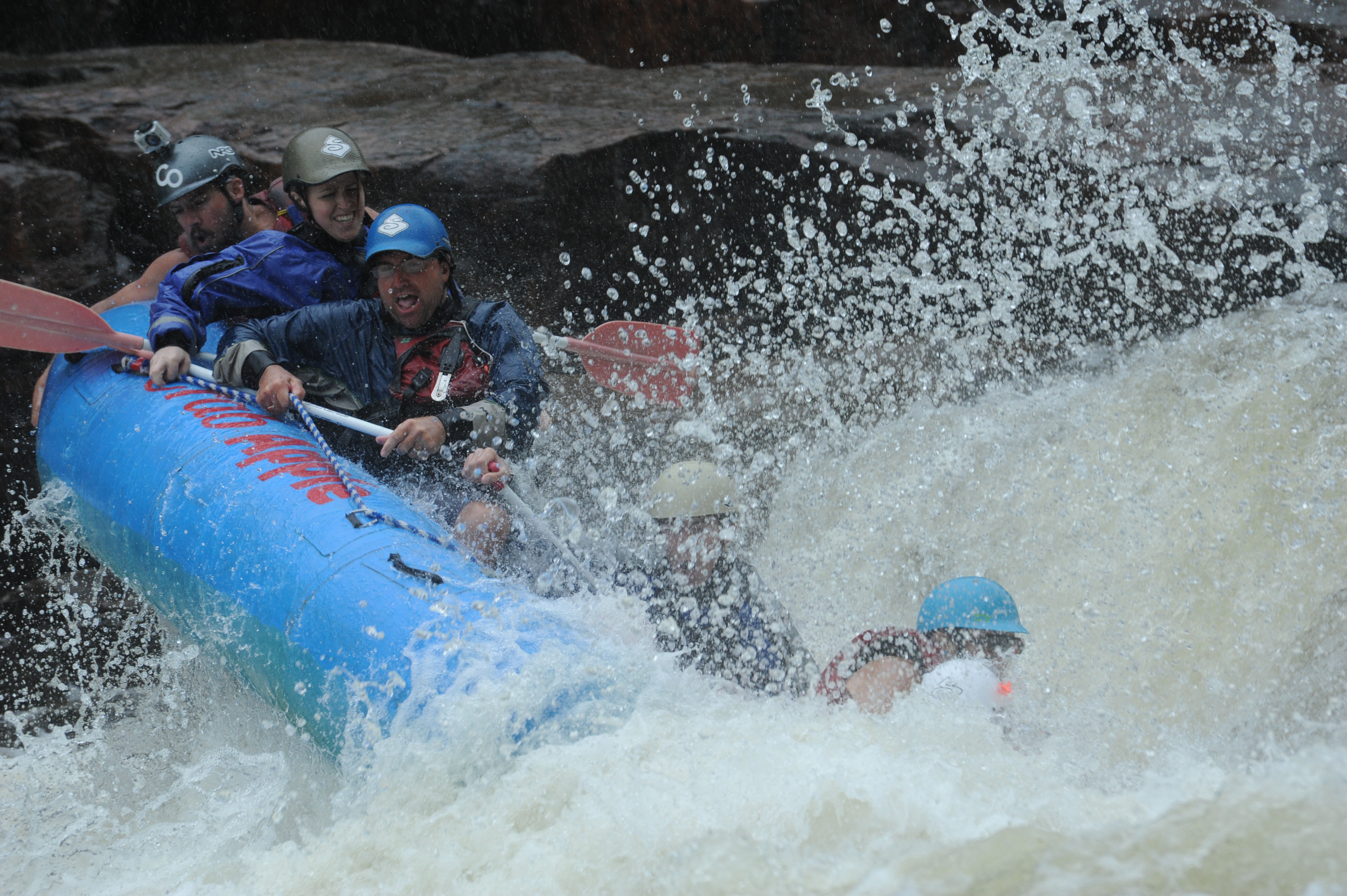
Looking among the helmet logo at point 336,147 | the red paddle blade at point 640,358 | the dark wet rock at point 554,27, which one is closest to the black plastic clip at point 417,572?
the helmet logo at point 336,147

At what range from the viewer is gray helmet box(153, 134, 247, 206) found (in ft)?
13.3

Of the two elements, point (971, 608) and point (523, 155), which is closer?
point (971, 608)

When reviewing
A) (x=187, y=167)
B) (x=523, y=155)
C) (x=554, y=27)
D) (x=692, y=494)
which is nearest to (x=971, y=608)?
(x=692, y=494)

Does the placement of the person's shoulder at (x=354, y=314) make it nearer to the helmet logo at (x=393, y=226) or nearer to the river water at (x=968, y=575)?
the helmet logo at (x=393, y=226)

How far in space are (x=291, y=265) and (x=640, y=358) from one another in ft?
4.85

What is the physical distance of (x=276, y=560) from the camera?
112 inches

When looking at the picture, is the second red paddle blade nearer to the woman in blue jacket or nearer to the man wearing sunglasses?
the woman in blue jacket

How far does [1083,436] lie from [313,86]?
15.3 ft

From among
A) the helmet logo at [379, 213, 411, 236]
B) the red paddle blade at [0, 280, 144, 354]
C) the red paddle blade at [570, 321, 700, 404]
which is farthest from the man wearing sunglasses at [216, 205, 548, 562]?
the red paddle blade at [570, 321, 700, 404]

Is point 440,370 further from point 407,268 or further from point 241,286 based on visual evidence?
point 241,286

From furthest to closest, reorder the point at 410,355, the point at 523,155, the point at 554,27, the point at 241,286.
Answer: the point at 554,27, the point at 523,155, the point at 241,286, the point at 410,355

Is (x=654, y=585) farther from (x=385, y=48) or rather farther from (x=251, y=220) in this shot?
(x=385, y=48)

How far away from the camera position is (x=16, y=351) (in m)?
5.29

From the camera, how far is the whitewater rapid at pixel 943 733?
6.48 feet
